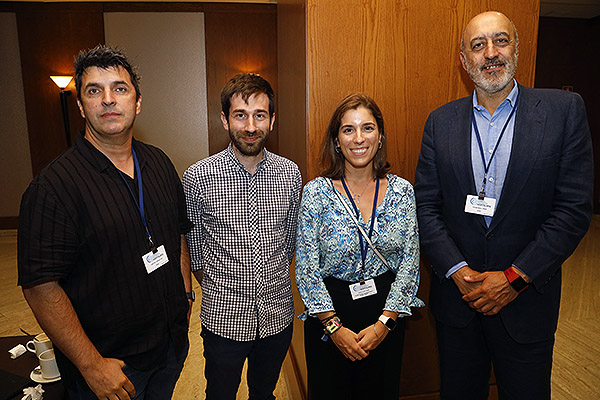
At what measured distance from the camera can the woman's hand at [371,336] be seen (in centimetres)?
171

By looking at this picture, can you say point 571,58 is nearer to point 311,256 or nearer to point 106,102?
point 311,256

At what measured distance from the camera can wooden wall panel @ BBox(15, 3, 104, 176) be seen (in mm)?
6160

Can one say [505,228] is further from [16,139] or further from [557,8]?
→ [16,139]

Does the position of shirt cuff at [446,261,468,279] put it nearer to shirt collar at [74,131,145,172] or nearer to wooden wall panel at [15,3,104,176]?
shirt collar at [74,131,145,172]

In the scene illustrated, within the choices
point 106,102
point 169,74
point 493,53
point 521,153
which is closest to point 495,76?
point 493,53

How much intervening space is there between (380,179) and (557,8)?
6.55m

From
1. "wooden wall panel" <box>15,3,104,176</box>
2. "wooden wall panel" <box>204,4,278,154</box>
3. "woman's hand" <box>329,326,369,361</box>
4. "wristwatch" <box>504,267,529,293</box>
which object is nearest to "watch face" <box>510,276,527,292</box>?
"wristwatch" <box>504,267,529,293</box>

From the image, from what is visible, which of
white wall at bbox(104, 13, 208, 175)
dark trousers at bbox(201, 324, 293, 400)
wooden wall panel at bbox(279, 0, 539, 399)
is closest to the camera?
dark trousers at bbox(201, 324, 293, 400)

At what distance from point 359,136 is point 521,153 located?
2.12 feet

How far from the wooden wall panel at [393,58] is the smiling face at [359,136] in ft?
1.12

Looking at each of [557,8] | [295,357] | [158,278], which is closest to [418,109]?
[158,278]

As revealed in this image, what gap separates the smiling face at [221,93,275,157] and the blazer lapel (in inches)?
39.7

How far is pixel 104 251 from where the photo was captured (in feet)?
4.56

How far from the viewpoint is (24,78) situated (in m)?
6.32
